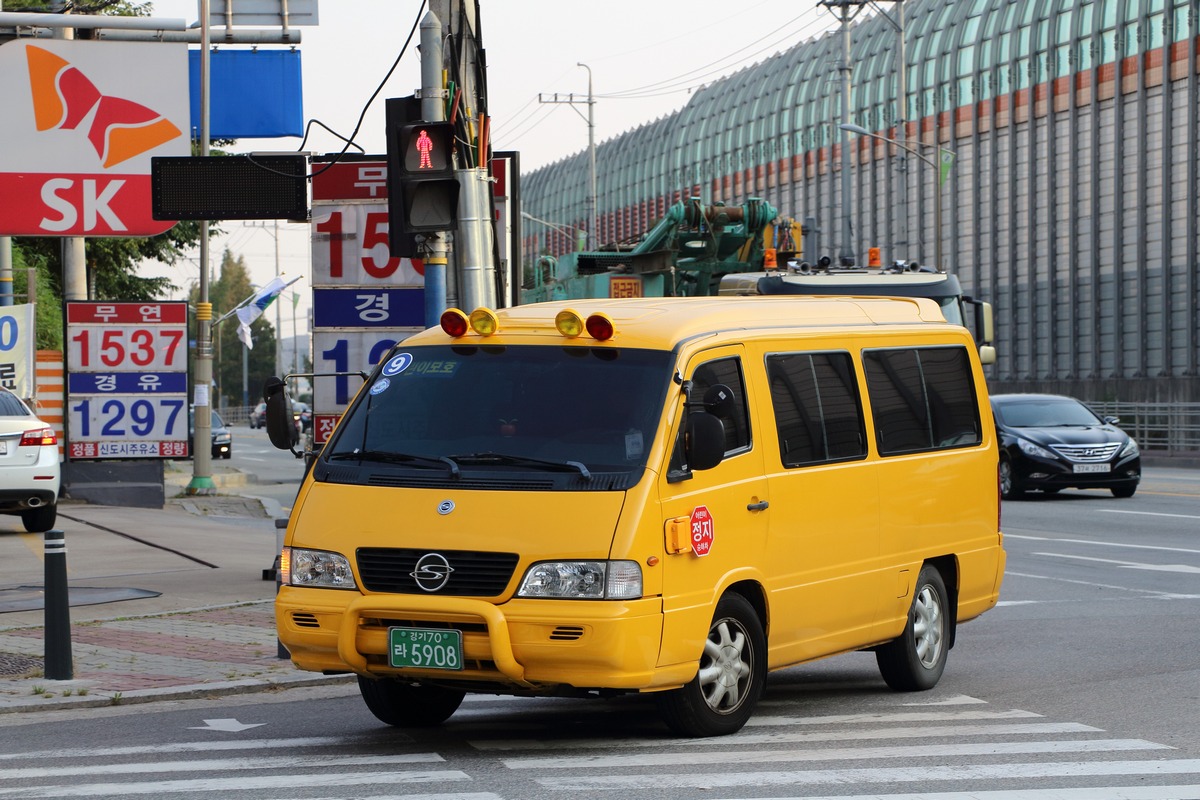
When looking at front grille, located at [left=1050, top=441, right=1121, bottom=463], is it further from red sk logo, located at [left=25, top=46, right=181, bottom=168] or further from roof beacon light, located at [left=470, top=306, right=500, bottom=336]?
roof beacon light, located at [left=470, top=306, right=500, bottom=336]

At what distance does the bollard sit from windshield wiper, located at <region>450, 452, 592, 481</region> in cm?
315

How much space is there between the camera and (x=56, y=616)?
10070 mm

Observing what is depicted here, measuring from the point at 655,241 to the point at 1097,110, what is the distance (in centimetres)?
2762

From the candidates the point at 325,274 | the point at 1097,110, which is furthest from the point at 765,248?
the point at 1097,110

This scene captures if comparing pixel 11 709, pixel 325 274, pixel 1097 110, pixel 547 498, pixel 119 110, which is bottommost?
pixel 11 709

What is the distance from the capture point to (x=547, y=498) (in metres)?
7.64

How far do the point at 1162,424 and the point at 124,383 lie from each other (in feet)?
78.6

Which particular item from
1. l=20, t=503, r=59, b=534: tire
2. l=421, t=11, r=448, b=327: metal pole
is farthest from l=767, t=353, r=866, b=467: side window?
l=20, t=503, r=59, b=534: tire

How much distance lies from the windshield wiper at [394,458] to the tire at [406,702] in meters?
1.04

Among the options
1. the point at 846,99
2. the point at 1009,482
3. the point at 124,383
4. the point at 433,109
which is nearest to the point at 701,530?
the point at 433,109

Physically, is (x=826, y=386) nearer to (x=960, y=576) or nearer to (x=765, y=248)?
(x=960, y=576)

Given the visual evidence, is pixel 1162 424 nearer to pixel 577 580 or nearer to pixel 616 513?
pixel 616 513

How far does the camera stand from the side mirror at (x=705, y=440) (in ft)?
25.8

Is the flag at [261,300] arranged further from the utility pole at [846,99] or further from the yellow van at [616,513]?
the yellow van at [616,513]
